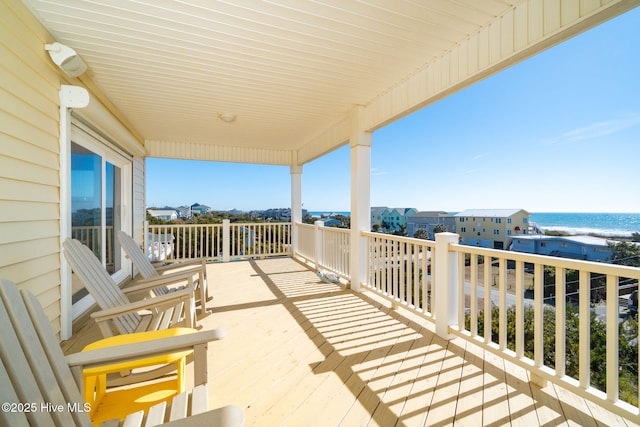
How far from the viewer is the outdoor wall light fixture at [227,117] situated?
14.2 feet

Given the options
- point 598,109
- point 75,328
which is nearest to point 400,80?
point 75,328

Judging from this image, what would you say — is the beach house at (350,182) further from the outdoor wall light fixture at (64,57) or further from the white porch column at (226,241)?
the white porch column at (226,241)

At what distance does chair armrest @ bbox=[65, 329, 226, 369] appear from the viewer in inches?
39.9

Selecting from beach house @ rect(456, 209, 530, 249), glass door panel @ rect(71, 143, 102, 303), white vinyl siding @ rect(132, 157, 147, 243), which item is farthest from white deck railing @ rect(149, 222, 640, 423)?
white vinyl siding @ rect(132, 157, 147, 243)

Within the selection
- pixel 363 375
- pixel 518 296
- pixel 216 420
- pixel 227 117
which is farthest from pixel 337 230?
pixel 216 420

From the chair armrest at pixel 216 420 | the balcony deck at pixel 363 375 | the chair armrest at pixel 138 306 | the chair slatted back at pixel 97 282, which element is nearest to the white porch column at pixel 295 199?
the balcony deck at pixel 363 375

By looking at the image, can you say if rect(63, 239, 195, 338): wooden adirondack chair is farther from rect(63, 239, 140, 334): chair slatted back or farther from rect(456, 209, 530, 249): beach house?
rect(456, 209, 530, 249): beach house

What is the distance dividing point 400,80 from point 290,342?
3.01 metres

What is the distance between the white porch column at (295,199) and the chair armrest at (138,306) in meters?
4.87

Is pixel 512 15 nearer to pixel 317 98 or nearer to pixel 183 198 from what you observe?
pixel 317 98

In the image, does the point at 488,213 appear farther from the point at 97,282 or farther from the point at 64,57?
the point at 64,57

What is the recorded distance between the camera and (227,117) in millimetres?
4422

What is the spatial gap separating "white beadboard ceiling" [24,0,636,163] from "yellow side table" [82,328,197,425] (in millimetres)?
2300

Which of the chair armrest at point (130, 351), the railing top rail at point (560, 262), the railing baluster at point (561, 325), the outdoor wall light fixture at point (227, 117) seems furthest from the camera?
the outdoor wall light fixture at point (227, 117)
